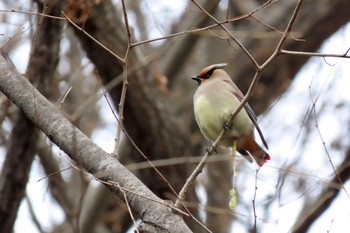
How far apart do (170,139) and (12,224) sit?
6.59 ft

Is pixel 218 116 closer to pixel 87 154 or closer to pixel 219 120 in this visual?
pixel 219 120

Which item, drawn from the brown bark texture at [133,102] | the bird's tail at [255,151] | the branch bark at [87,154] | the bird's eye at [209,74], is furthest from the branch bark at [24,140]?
the bird's tail at [255,151]

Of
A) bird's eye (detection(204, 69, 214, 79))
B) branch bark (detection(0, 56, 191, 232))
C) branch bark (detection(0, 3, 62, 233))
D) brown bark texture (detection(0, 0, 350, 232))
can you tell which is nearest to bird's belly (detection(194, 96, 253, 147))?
brown bark texture (detection(0, 0, 350, 232))

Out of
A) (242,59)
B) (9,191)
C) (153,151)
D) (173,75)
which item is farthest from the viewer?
(242,59)

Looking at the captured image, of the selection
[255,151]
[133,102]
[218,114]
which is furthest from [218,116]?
[133,102]

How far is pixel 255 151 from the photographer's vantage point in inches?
205

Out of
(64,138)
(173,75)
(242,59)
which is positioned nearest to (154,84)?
(173,75)

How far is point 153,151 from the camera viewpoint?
275 inches

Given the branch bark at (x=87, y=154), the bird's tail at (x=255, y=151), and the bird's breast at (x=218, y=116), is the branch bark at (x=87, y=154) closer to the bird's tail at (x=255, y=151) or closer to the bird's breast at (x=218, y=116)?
the bird's breast at (x=218, y=116)

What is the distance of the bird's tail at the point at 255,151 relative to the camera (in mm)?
5156

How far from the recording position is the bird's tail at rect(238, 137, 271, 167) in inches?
203

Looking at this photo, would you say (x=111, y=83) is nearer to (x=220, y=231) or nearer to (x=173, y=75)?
(x=173, y=75)

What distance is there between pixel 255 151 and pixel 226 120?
1.18 feet

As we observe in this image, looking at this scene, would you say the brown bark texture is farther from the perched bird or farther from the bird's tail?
the bird's tail
